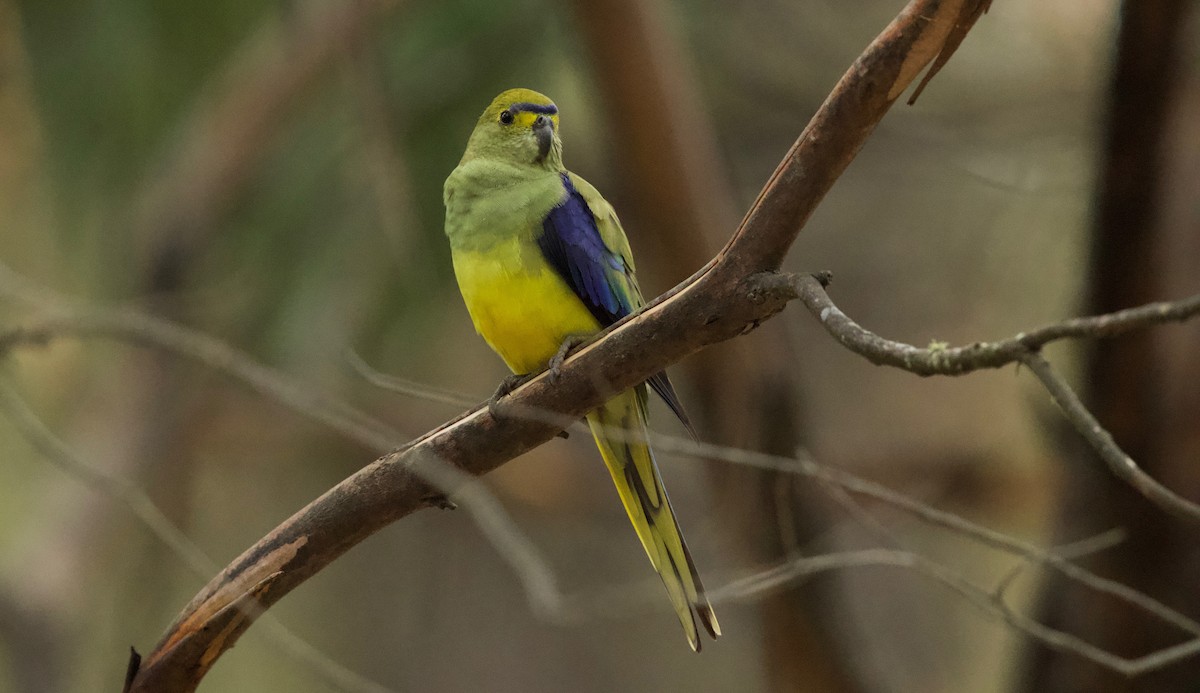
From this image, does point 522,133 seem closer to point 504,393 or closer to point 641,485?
point 504,393

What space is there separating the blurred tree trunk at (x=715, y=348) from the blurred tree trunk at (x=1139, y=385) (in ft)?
2.64

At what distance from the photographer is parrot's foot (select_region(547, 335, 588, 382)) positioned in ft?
6.72

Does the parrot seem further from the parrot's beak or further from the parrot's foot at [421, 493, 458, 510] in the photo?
the parrot's foot at [421, 493, 458, 510]

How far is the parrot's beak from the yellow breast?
0.38 meters

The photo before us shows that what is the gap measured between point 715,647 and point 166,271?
3642mm

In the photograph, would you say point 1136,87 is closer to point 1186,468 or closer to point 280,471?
point 1186,468

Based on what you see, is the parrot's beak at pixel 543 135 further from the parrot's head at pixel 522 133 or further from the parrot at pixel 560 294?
the parrot at pixel 560 294

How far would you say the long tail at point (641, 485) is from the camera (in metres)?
2.44

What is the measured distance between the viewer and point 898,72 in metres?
1.61

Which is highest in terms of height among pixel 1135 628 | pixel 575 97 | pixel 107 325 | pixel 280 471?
pixel 575 97

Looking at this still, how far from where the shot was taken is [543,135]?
282 centimetres

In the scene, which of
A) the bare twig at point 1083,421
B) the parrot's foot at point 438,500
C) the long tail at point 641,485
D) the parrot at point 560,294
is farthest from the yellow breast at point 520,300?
the bare twig at point 1083,421

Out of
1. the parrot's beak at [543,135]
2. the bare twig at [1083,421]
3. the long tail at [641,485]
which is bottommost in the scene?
the bare twig at [1083,421]

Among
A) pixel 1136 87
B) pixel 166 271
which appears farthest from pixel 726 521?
pixel 166 271
